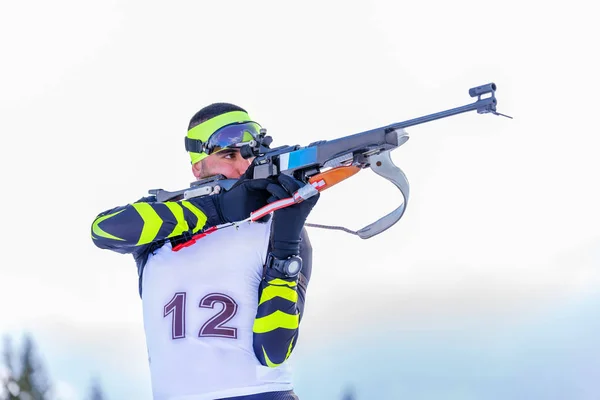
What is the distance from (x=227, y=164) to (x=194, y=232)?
66 centimetres

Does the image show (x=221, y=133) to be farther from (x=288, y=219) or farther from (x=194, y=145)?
(x=288, y=219)

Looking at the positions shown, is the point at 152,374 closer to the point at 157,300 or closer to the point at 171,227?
the point at 157,300

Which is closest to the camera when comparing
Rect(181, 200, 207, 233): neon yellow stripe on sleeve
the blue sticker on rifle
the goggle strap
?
the blue sticker on rifle

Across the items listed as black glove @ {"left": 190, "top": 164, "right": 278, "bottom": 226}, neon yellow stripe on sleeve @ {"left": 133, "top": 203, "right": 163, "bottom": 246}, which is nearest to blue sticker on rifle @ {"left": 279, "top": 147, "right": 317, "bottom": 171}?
black glove @ {"left": 190, "top": 164, "right": 278, "bottom": 226}

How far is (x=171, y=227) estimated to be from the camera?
497 centimetres

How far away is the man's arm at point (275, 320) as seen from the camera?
16.3ft

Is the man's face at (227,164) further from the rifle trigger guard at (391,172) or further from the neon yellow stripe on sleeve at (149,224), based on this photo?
the rifle trigger guard at (391,172)

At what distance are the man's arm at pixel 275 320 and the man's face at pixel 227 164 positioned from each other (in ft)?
2.57

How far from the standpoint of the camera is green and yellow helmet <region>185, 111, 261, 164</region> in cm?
559

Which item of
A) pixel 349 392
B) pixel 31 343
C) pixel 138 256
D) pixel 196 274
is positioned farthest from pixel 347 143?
pixel 31 343

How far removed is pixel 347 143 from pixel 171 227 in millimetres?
1100

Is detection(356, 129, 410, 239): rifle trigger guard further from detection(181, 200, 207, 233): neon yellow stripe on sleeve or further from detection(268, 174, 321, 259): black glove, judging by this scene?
detection(181, 200, 207, 233): neon yellow stripe on sleeve

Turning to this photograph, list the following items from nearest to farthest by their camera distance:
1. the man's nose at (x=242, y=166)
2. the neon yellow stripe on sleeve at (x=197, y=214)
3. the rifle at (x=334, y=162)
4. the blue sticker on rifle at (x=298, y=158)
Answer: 1. the rifle at (x=334, y=162)
2. the blue sticker on rifle at (x=298, y=158)
3. the neon yellow stripe on sleeve at (x=197, y=214)
4. the man's nose at (x=242, y=166)

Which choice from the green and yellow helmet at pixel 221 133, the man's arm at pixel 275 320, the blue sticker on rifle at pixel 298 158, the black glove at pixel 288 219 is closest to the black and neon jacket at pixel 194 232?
the man's arm at pixel 275 320
